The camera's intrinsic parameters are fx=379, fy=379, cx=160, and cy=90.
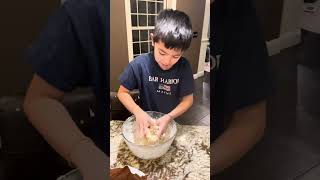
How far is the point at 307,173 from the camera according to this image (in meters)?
0.72

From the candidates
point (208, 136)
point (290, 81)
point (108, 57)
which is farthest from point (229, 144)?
point (108, 57)

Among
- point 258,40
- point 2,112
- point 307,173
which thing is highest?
point 258,40

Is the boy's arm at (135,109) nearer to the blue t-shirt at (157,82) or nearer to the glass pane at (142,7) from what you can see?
the blue t-shirt at (157,82)

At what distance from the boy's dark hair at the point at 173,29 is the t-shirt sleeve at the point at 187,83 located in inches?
1.7

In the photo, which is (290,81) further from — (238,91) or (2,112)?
(2,112)

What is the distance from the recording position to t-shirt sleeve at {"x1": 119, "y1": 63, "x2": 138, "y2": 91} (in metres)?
0.63

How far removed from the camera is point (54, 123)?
631mm

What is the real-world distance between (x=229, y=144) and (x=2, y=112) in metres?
0.39

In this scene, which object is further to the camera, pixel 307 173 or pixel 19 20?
pixel 307 173

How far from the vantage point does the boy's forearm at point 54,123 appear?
62cm

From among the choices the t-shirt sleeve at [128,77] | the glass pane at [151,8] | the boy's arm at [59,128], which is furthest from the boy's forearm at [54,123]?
the glass pane at [151,8]

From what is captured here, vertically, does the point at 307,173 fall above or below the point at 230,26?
below

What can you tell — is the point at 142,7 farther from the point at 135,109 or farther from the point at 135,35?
the point at 135,109

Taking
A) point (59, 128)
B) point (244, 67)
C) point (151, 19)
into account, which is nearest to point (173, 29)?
point (151, 19)
